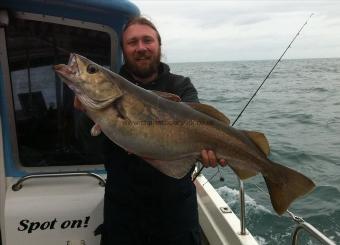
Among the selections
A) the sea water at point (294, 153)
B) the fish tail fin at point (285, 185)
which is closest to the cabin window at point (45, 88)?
the fish tail fin at point (285, 185)

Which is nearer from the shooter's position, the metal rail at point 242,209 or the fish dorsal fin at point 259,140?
the fish dorsal fin at point 259,140

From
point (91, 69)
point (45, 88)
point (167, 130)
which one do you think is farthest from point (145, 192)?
point (45, 88)

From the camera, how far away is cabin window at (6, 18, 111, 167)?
408 centimetres

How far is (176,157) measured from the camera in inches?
113

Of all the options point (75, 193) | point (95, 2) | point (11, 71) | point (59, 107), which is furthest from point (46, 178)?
point (95, 2)

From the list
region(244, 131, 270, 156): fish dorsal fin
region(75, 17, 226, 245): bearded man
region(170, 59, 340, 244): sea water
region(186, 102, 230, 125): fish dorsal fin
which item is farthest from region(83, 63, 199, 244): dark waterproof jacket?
region(170, 59, 340, 244): sea water

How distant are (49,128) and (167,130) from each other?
1.97m

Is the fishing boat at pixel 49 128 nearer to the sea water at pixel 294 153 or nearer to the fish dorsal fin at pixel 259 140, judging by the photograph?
the fish dorsal fin at pixel 259 140

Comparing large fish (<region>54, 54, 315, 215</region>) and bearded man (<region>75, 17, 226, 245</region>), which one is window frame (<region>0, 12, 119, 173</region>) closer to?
bearded man (<region>75, 17, 226, 245</region>)

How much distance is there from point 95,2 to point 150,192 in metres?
1.91

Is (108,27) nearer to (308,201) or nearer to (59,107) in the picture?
(59,107)

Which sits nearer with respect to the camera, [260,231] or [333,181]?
[260,231]

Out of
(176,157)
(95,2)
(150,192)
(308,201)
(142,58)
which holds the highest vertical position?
(95,2)

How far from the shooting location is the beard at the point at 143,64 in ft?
11.2
